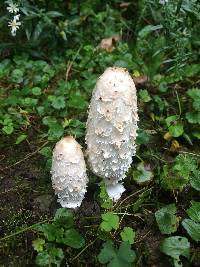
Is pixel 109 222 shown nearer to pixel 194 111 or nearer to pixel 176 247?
pixel 176 247

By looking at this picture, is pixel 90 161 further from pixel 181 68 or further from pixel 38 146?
pixel 181 68

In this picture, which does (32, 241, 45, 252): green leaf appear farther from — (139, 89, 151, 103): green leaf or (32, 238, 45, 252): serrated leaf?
(139, 89, 151, 103): green leaf

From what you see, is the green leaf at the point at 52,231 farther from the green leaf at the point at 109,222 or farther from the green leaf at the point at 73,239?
the green leaf at the point at 109,222

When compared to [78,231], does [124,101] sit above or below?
above

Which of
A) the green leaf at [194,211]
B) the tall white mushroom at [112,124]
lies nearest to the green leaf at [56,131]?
the tall white mushroom at [112,124]

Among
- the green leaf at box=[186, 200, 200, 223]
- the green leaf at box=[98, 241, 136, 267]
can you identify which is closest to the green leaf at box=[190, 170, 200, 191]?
the green leaf at box=[186, 200, 200, 223]

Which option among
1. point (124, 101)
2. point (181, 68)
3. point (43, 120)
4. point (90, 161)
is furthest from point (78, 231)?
point (181, 68)
